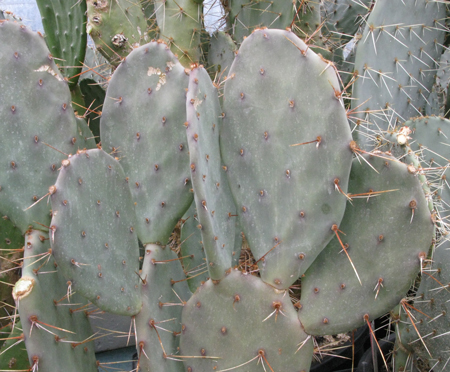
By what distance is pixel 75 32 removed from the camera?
6.12ft

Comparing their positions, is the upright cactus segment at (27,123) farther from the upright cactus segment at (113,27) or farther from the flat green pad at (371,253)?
the flat green pad at (371,253)

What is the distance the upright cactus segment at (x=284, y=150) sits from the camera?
970 mm

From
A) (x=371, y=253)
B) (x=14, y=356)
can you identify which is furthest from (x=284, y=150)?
(x=14, y=356)

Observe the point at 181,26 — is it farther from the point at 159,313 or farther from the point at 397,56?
the point at 159,313

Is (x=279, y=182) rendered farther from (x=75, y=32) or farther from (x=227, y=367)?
(x=75, y=32)

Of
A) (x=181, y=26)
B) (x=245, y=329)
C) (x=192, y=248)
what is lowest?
(x=192, y=248)

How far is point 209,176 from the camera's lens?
3.38ft

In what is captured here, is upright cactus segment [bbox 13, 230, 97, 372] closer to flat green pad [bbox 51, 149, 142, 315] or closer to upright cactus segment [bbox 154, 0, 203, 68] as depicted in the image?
flat green pad [bbox 51, 149, 142, 315]

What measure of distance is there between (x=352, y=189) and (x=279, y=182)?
18cm

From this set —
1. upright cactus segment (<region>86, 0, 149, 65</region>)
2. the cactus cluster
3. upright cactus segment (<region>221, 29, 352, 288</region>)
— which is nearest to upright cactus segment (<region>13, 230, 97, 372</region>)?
the cactus cluster

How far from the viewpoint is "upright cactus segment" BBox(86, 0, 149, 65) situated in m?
1.63

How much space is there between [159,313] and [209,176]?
40 cm

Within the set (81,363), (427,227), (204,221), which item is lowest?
(81,363)

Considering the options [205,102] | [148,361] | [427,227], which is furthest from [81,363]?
[427,227]
